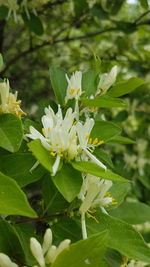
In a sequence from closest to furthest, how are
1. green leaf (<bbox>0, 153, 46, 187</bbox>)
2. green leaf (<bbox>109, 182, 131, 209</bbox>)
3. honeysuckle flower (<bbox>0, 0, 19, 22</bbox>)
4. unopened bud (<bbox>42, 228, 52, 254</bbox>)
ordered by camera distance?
1. unopened bud (<bbox>42, 228, 52, 254</bbox>)
2. green leaf (<bbox>0, 153, 46, 187</bbox>)
3. green leaf (<bbox>109, 182, 131, 209</bbox>)
4. honeysuckle flower (<bbox>0, 0, 19, 22</bbox>)

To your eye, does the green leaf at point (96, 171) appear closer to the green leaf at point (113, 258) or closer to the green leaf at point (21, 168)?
the green leaf at point (21, 168)

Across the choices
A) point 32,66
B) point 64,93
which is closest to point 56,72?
point 64,93

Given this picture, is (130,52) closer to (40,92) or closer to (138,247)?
(40,92)

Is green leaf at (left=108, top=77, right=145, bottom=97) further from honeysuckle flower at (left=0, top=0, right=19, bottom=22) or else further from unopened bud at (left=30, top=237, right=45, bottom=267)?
honeysuckle flower at (left=0, top=0, right=19, bottom=22)

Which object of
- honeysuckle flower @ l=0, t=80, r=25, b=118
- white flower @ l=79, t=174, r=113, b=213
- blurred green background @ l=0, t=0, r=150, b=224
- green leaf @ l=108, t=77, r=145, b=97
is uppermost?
honeysuckle flower @ l=0, t=80, r=25, b=118

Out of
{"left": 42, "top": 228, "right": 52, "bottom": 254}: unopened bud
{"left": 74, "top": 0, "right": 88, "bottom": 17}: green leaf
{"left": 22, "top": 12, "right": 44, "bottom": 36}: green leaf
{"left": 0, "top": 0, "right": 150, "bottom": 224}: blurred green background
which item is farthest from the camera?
{"left": 74, "top": 0, "right": 88, "bottom": 17}: green leaf

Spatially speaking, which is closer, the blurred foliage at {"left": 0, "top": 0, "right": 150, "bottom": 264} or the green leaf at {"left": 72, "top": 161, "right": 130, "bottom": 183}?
the green leaf at {"left": 72, "top": 161, "right": 130, "bottom": 183}

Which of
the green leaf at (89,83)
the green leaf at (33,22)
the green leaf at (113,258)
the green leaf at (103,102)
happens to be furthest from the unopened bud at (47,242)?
the green leaf at (33,22)

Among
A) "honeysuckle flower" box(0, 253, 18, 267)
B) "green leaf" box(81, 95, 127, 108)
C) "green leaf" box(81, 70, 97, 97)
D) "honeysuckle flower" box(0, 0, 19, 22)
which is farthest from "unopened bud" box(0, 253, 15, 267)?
"honeysuckle flower" box(0, 0, 19, 22)
